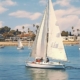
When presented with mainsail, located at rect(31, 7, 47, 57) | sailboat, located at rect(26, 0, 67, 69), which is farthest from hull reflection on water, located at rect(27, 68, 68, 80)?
mainsail, located at rect(31, 7, 47, 57)

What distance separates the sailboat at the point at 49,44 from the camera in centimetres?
5034

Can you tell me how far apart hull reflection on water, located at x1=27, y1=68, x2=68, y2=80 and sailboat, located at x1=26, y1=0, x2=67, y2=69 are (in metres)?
1.09

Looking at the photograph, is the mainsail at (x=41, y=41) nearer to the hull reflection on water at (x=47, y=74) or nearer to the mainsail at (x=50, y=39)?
the mainsail at (x=50, y=39)

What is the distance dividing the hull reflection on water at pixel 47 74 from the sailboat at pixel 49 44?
1.09 meters

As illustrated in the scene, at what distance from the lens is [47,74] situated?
46.2m

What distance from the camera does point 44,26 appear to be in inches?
2036

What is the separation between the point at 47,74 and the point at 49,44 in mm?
6711

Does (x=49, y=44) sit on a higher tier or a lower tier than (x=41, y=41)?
lower

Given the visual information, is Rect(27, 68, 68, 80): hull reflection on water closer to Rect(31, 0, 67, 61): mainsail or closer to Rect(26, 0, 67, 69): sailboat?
Rect(26, 0, 67, 69): sailboat

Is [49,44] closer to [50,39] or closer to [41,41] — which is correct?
[50,39]

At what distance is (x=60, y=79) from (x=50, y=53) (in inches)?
391

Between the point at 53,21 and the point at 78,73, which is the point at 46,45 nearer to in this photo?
the point at 53,21

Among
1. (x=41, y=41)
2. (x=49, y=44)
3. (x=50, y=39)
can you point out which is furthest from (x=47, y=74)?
(x=41, y=41)

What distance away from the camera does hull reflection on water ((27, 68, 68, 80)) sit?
42.9 metres
